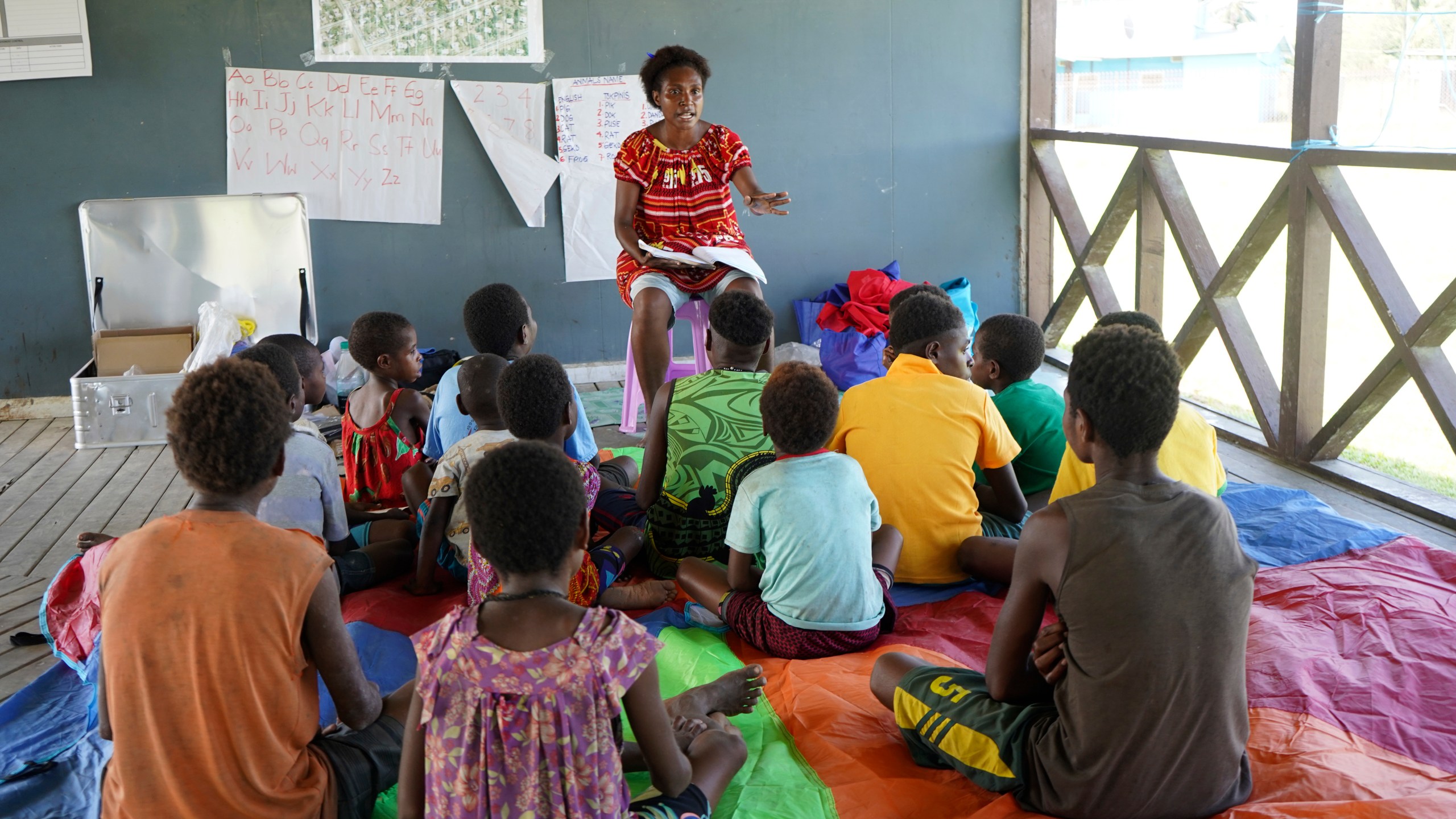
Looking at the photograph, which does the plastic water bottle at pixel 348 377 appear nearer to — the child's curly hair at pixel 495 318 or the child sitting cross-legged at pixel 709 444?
the child's curly hair at pixel 495 318

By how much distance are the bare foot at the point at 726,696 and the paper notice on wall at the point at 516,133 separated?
11.7ft

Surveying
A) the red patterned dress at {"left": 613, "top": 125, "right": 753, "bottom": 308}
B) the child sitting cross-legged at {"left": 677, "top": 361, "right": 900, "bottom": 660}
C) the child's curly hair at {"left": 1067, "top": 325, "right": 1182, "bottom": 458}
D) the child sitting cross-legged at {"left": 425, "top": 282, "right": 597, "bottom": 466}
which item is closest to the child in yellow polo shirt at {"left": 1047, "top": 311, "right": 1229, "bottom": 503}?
the child sitting cross-legged at {"left": 677, "top": 361, "right": 900, "bottom": 660}

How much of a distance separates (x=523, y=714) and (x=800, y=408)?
0.90 meters

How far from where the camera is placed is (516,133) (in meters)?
5.00

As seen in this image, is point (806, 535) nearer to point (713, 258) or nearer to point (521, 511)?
point (521, 511)

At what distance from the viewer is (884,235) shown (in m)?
5.46

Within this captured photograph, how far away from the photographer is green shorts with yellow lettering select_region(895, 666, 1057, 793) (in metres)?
1.65

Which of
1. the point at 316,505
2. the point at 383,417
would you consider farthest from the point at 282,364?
the point at 383,417

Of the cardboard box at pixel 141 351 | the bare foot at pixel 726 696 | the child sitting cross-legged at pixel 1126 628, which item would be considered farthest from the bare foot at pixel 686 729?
the cardboard box at pixel 141 351

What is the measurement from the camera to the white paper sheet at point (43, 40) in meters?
4.60

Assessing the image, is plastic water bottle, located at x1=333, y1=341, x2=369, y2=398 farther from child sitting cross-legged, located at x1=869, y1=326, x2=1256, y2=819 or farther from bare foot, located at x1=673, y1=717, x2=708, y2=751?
child sitting cross-legged, located at x1=869, y1=326, x2=1256, y2=819

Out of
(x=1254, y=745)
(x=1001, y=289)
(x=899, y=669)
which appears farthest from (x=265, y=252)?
(x=1254, y=745)

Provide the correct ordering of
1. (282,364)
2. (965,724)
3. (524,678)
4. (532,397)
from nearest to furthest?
(524,678) < (965,724) < (532,397) < (282,364)

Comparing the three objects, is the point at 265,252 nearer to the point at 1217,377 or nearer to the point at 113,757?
the point at 113,757
